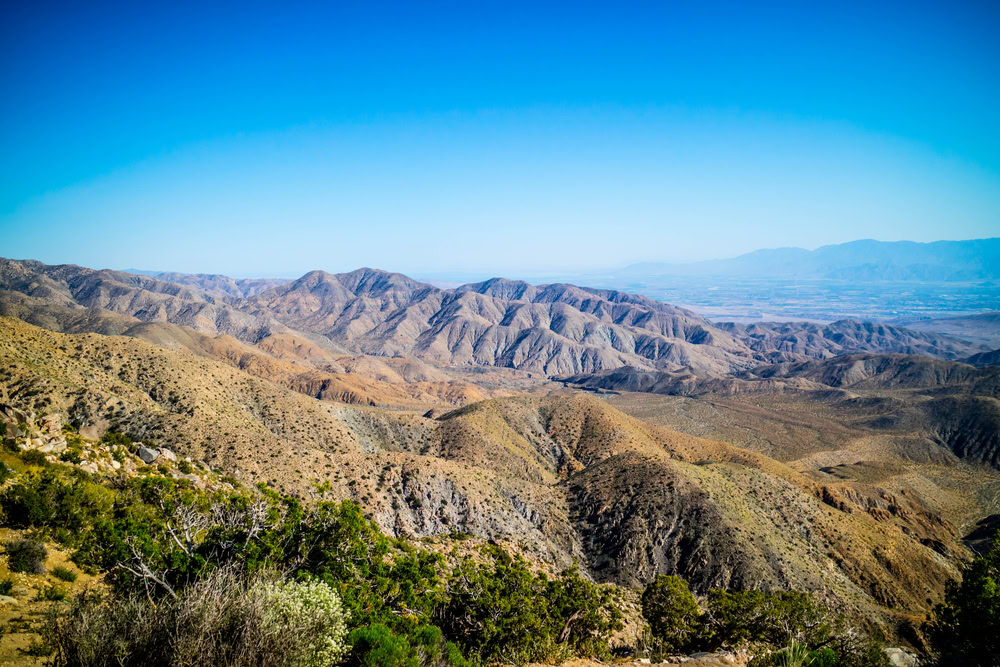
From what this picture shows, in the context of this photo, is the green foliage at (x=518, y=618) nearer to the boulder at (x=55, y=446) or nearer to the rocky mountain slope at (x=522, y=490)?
the rocky mountain slope at (x=522, y=490)

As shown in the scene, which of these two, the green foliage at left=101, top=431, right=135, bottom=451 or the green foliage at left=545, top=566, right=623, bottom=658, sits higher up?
the green foliage at left=101, top=431, right=135, bottom=451

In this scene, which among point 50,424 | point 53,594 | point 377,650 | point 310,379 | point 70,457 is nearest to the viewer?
point 377,650

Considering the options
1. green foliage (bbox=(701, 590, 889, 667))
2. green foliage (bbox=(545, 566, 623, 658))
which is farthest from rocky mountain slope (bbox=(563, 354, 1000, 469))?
green foliage (bbox=(545, 566, 623, 658))

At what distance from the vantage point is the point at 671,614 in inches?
1051

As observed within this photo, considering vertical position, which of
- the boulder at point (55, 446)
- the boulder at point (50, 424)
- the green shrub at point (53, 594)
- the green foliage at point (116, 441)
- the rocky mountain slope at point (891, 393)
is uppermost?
the boulder at point (50, 424)

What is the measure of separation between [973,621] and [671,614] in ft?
57.9

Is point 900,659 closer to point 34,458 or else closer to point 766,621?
point 766,621

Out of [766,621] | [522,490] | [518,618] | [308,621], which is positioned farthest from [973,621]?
[308,621]

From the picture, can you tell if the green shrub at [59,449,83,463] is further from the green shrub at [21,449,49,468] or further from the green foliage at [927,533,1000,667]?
the green foliage at [927,533,1000,667]

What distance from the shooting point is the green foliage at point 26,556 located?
45.6 feet

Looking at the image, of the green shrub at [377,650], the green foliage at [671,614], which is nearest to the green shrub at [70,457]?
the green shrub at [377,650]

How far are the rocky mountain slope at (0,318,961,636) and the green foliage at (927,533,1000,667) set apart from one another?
23.8 ft

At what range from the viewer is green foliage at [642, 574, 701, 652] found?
26.1m

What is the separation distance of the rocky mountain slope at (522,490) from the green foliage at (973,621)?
726cm
